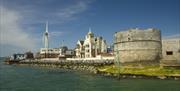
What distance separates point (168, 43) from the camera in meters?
48.2

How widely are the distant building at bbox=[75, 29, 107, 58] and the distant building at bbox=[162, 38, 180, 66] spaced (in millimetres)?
43646

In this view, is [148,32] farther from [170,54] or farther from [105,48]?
[105,48]

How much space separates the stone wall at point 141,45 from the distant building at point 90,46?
134 ft

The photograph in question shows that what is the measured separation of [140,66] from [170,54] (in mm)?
5005

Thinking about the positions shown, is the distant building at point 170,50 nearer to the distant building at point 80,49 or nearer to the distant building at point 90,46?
the distant building at point 90,46

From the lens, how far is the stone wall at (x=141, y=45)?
162ft

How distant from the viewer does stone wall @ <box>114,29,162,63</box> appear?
162ft

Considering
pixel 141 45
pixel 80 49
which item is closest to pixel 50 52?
pixel 80 49

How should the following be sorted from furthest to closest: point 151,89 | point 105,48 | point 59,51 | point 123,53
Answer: point 59,51 → point 105,48 → point 123,53 → point 151,89

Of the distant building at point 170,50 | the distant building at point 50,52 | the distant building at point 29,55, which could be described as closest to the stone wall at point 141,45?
the distant building at point 170,50

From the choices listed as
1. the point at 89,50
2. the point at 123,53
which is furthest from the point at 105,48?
the point at 123,53

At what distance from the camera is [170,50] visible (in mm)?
47719

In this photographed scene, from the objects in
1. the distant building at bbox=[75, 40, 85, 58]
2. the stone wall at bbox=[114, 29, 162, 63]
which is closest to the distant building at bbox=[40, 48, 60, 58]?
the distant building at bbox=[75, 40, 85, 58]

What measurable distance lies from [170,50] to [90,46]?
44906mm
